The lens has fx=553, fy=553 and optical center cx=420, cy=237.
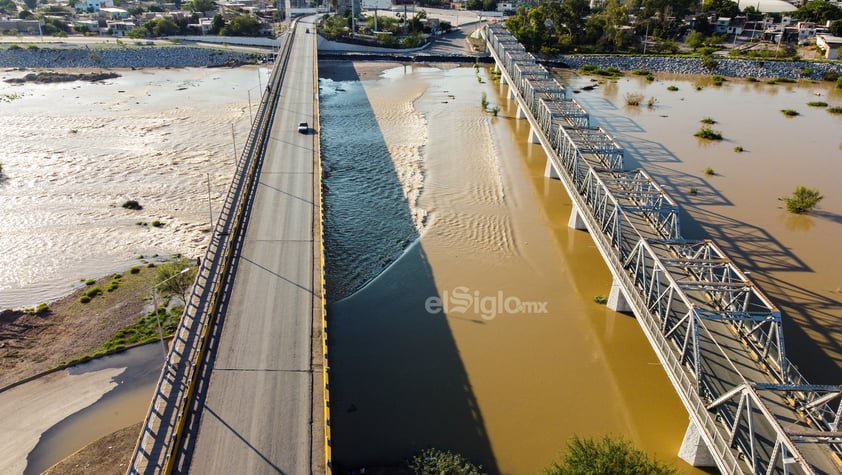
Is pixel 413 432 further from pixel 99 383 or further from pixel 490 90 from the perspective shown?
pixel 490 90

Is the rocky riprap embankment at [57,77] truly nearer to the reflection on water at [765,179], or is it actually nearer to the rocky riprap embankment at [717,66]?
the reflection on water at [765,179]

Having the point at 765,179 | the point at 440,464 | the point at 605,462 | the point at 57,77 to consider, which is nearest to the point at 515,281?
the point at 440,464

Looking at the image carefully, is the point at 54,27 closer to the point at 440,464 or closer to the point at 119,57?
the point at 119,57

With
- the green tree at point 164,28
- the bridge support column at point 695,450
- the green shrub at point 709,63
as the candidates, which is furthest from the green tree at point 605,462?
the green tree at point 164,28

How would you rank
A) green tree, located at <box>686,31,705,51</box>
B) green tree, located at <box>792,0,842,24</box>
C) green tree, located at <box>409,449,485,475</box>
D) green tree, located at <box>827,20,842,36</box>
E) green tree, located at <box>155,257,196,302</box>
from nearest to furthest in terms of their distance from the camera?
green tree, located at <box>409,449,485,475</box> → green tree, located at <box>155,257,196,302</box> → green tree, located at <box>827,20,842,36</box> → green tree, located at <box>686,31,705,51</box> → green tree, located at <box>792,0,842,24</box>

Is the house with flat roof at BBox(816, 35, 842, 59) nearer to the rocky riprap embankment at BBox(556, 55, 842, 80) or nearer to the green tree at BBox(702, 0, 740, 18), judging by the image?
the rocky riprap embankment at BBox(556, 55, 842, 80)

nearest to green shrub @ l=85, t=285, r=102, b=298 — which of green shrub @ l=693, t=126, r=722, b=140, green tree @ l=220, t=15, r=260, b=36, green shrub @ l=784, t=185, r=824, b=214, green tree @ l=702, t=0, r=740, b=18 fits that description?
green shrub @ l=784, t=185, r=824, b=214
